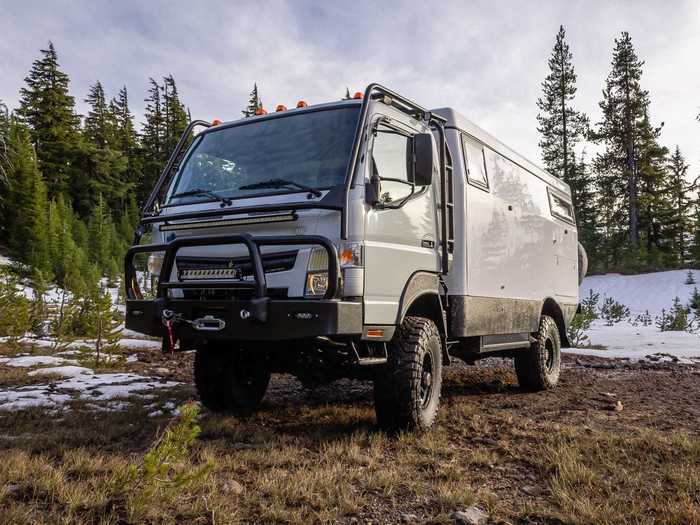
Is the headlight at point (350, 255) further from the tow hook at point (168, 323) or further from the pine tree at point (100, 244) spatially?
the pine tree at point (100, 244)

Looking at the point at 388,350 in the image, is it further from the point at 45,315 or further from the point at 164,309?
the point at 45,315

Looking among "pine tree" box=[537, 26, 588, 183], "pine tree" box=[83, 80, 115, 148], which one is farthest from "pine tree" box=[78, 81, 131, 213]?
"pine tree" box=[537, 26, 588, 183]

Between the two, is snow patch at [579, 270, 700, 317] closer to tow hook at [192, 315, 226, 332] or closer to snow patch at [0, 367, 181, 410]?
snow patch at [0, 367, 181, 410]

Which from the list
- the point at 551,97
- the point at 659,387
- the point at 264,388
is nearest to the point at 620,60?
the point at 551,97

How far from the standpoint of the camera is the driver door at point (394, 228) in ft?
14.6

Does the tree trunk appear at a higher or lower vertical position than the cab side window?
higher

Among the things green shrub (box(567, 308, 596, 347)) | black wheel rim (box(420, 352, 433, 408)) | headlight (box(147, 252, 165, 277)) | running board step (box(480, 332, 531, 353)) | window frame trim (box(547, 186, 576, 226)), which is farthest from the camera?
green shrub (box(567, 308, 596, 347))

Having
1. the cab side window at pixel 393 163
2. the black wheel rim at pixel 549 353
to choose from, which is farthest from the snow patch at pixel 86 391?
the black wheel rim at pixel 549 353

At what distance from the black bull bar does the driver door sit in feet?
A: 1.21

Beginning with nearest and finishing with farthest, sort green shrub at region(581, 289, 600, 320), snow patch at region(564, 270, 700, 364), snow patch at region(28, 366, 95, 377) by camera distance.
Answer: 1. snow patch at region(28, 366, 95, 377)
2. snow patch at region(564, 270, 700, 364)
3. green shrub at region(581, 289, 600, 320)

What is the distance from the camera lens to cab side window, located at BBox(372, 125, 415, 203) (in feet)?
15.4

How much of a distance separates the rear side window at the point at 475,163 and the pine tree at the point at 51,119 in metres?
44.0

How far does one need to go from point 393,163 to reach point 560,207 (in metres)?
5.18

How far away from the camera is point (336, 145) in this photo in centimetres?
469
